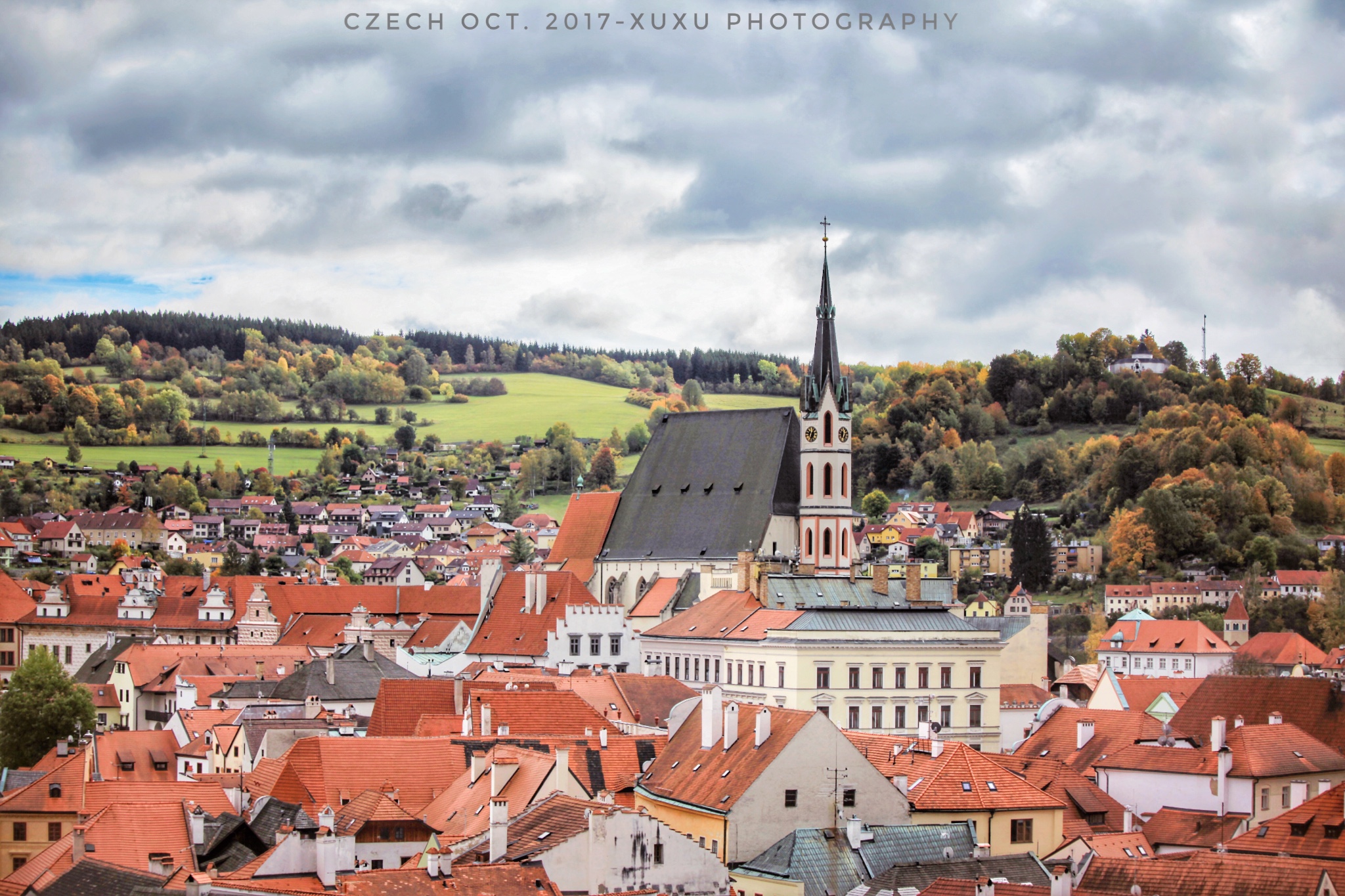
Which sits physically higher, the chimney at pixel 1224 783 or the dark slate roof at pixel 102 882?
the dark slate roof at pixel 102 882

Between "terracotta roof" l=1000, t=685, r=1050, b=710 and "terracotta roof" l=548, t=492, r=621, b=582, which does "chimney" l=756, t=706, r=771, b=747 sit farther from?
"terracotta roof" l=548, t=492, r=621, b=582

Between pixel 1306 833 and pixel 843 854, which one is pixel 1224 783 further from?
pixel 843 854

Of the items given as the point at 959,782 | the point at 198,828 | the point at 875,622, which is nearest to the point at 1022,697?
the point at 875,622

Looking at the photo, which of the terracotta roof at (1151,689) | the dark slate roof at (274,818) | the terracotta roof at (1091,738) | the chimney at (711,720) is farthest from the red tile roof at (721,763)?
the terracotta roof at (1151,689)

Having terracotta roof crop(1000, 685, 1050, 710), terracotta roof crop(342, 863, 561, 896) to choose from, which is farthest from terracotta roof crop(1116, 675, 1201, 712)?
terracotta roof crop(342, 863, 561, 896)

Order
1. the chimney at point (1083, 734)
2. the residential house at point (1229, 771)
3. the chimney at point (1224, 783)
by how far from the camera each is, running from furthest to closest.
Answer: the chimney at point (1083, 734) → the chimney at point (1224, 783) → the residential house at point (1229, 771)

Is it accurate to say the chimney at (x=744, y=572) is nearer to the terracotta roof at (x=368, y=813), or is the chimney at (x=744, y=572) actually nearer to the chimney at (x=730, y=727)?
the chimney at (x=730, y=727)
